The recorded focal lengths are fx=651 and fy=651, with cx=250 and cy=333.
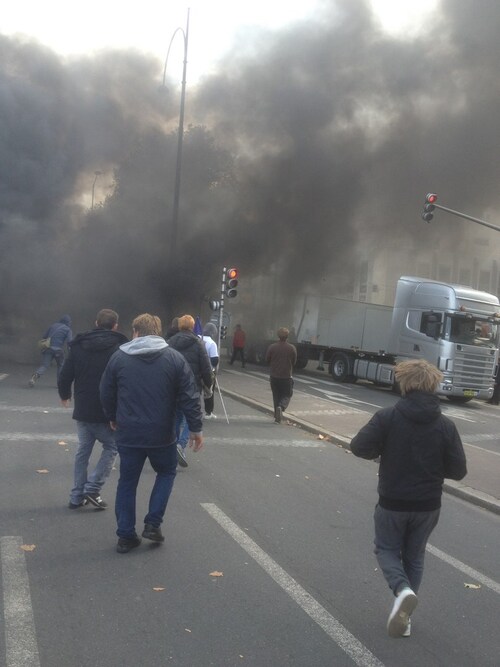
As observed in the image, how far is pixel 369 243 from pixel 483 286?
796 inches

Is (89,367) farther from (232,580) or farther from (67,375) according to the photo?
(232,580)

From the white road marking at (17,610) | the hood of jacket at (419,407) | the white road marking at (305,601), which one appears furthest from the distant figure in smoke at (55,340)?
the hood of jacket at (419,407)

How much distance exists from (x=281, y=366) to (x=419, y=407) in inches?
279

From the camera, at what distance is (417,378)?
321 cm

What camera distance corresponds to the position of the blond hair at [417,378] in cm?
321

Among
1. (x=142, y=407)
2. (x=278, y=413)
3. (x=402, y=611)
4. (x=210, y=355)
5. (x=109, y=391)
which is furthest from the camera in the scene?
(x=278, y=413)

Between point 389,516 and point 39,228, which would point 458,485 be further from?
point 39,228

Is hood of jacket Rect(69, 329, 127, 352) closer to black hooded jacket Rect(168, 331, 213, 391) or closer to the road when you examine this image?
the road

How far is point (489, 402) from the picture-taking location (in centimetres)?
1833

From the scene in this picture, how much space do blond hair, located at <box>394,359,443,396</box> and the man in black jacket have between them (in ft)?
Answer: 7.99

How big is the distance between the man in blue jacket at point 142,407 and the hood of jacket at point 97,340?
0.78 meters

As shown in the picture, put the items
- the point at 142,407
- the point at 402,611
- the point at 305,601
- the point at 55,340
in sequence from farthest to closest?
the point at 55,340 → the point at 142,407 → the point at 305,601 → the point at 402,611

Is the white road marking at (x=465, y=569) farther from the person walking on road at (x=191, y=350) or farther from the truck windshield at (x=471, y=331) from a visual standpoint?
the truck windshield at (x=471, y=331)

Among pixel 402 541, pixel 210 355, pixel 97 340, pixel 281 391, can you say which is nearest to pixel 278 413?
pixel 281 391
